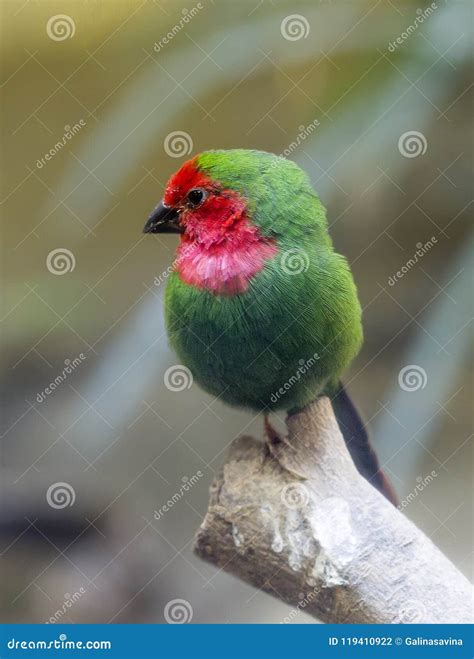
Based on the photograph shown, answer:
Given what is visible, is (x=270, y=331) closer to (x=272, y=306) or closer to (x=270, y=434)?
(x=272, y=306)

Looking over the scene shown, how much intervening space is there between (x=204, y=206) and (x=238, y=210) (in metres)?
0.08

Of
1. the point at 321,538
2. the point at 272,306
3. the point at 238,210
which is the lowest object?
the point at 321,538

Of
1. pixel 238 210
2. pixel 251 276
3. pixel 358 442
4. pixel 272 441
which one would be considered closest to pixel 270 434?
pixel 272 441

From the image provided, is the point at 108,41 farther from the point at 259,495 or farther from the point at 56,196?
the point at 259,495

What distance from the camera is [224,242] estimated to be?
1.66 m

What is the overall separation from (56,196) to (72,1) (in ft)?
1.72

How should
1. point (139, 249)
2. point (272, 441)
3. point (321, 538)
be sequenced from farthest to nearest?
point (139, 249), point (272, 441), point (321, 538)

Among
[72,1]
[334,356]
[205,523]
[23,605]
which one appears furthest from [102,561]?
[72,1]

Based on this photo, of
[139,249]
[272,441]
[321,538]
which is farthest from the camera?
A: [139,249]

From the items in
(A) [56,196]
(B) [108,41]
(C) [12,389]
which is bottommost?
(C) [12,389]

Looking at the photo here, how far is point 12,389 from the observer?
6.49 ft

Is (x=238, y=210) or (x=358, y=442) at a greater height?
(x=238, y=210)

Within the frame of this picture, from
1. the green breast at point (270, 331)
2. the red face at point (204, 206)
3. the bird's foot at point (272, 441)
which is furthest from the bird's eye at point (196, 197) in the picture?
the bird's foot at point (272, 441)

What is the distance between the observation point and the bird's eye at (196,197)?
5.46 ft
